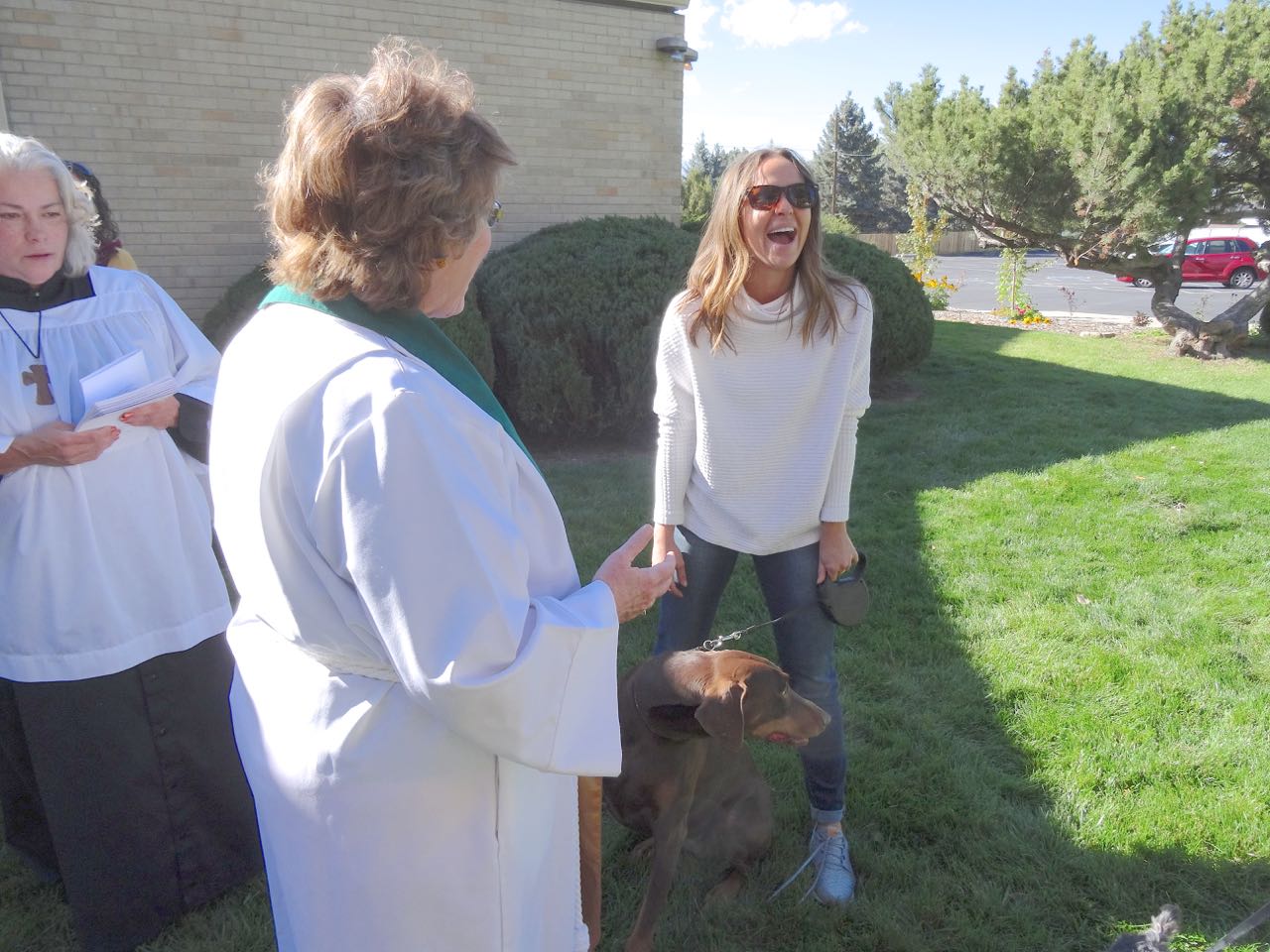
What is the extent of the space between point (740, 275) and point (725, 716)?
4.09ft

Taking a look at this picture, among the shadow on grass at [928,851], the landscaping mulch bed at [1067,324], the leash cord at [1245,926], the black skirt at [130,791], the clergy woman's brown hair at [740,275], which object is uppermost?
the clergy woman's brown hair at [740,275]

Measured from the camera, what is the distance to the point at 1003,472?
716cm

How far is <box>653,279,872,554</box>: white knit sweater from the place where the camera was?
2645 millimetres

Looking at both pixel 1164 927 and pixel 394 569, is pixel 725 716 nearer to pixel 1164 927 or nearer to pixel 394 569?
pixel 1164 927

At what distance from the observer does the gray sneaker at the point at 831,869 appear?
283cm

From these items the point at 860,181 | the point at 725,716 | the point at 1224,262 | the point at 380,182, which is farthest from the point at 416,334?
the point at 860,181

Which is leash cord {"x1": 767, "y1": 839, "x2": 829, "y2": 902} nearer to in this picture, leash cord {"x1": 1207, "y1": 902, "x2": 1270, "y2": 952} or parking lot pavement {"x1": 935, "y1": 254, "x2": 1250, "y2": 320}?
leash cord {"x1": 1207, "y1": 902, "x2": 1270, "y2": 952}

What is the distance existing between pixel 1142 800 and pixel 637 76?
945cm

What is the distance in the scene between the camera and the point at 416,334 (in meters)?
1.43

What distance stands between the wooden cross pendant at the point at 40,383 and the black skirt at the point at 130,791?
789mm

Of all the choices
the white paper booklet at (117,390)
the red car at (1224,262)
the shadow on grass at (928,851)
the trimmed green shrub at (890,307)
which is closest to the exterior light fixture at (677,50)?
the trimmed green shrub at (890,307)

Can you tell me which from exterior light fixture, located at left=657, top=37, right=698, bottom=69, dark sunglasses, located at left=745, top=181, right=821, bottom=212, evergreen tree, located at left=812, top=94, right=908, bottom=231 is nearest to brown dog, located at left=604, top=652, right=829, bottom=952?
dark sunglasses, located at left=745, top=181, right=821, bottom=212

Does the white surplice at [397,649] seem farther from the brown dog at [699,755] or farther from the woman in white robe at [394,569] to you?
the brown dog at [699,755]

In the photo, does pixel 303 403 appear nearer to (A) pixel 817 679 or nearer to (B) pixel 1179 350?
(A) pixel 817 679
